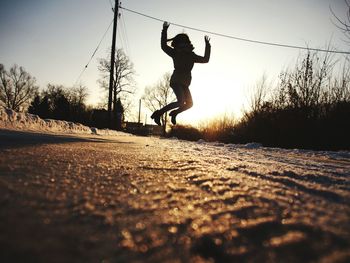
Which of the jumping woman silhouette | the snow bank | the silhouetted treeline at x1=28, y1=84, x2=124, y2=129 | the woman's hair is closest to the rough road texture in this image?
the snow bank

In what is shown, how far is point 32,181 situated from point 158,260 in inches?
18.1

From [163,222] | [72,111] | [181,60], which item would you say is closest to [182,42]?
[181,60]

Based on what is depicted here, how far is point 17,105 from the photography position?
45.3 meters

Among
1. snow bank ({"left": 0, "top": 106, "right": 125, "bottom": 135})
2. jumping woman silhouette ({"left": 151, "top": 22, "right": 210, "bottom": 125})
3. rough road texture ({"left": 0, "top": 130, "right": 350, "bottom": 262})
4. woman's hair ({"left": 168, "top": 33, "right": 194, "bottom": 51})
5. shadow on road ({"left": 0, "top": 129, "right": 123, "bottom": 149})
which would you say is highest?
woman's hair ({"left": 168, "top": 33, "right": 194, "bottom": 51})

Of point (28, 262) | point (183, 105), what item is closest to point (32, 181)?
point (28, 262)

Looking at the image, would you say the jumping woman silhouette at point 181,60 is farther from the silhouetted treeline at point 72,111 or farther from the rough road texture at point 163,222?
the silhouetted treeline at point 72,111

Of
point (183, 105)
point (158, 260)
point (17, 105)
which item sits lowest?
point (158, 260)

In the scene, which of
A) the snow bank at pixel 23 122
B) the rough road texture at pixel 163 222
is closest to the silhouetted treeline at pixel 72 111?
the snow bank at pixel 23 122

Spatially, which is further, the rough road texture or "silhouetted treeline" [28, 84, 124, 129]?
"silhouetted treeline" [28, 84, 124, 129]

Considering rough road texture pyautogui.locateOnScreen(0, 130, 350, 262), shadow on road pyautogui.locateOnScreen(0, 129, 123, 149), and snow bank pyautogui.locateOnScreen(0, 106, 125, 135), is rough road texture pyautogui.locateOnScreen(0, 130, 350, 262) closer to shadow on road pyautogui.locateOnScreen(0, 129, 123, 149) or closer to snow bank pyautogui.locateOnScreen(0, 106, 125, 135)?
shadow on road pyautogui.locateOnScreen(0, 129, 123, 149)

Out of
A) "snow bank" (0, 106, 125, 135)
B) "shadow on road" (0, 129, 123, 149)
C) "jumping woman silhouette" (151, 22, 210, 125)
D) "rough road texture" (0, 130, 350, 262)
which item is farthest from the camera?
"jumping woman silhouette" (151, 22, 210, 125)

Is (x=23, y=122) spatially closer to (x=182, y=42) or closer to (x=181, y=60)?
(x=181, y=60)

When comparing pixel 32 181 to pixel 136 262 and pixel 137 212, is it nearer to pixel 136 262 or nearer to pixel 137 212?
pixel 137 212

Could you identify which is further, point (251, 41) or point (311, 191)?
point (251, 41)
